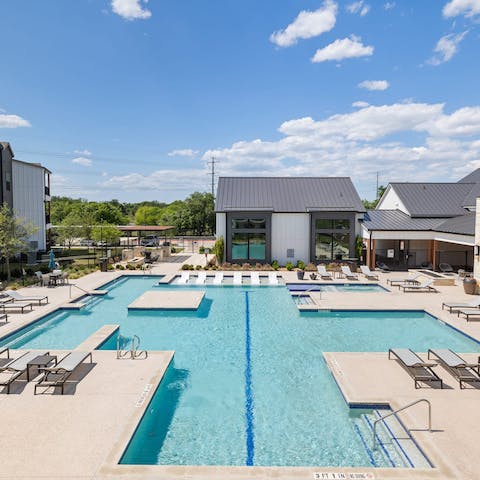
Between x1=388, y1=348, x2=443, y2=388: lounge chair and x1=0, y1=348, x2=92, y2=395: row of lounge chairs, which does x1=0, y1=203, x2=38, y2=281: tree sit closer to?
x1=0, y1=348, x2=92, y2=395: row of lounge chairs

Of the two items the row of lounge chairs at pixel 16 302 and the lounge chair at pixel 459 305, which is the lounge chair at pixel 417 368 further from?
the row of lounge chairs at pixel 16 302

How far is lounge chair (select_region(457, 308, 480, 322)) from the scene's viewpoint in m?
15.6

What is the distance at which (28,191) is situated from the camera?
115 ft

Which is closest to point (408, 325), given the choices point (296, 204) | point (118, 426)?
point (118, 426)

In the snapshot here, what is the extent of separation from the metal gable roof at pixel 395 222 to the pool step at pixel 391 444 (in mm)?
21395

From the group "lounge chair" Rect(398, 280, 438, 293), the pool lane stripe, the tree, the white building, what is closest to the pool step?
the pool lane stripe

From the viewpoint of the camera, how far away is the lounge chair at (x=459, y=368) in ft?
30.8

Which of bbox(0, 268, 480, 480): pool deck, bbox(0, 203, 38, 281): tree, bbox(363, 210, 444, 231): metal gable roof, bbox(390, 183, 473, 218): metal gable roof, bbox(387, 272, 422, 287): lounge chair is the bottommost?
bbox(0, 268, 480, 480): pool deck

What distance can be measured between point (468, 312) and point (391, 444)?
467 inches

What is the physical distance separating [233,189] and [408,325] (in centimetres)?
2002

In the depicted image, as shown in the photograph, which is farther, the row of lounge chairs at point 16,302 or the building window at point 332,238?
the building window at point 332,238

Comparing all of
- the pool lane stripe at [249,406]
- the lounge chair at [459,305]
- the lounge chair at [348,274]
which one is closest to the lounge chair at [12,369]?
the pool lane stripe at [249,406]

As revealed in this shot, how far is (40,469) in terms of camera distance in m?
6.05

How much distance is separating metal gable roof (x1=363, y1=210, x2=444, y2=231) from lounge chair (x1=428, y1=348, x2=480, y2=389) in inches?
714
